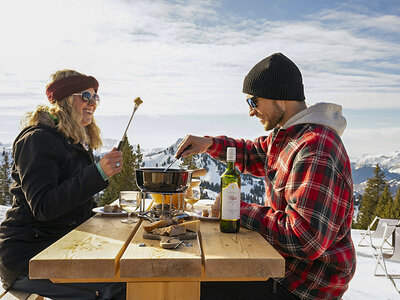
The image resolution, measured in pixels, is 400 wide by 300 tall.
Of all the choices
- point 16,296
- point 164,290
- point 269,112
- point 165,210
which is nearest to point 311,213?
point 164,290

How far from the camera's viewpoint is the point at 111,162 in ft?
7.93

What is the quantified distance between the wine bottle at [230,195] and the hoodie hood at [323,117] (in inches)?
23.9

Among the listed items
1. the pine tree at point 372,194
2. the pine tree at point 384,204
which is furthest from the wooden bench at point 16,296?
the pine tree at point 372,194

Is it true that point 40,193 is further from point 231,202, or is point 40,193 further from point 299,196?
point 299,196

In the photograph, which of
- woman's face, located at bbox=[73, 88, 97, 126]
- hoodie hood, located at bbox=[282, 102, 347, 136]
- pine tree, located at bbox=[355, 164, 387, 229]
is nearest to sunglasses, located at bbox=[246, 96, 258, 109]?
hoodie hood, located at bbox=[282, 102, 347, 136]

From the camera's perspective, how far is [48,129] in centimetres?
274

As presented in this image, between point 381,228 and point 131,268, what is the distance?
824 centimetres

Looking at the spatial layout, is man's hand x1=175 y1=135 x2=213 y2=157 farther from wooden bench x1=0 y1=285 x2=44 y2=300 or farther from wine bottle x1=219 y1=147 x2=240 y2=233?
wooden bench x1=0 y1=285 x2=44 y2=300

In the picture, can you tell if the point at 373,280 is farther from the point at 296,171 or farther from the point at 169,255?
the point at 169,255

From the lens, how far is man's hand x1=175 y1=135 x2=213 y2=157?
2.85 m

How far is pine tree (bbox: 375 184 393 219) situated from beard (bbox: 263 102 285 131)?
29524 mm

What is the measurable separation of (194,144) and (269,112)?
0.65 m

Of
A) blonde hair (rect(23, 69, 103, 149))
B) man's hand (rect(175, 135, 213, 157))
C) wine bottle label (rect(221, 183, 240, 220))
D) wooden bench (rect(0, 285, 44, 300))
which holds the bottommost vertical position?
wooden bench (rect(0, 285, 44, 300))

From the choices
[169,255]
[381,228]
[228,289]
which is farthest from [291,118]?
[381,228]
